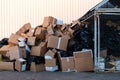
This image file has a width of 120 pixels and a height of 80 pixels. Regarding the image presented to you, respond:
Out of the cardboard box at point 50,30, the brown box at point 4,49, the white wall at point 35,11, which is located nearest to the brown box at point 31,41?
the cardboard box at point 50,30

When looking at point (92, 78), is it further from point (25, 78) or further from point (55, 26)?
point (55, 26)

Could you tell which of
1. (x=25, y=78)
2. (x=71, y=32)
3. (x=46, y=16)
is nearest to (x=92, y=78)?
(x=25, y=78)

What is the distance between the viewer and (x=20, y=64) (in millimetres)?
14477

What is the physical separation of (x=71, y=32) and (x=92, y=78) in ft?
11.4

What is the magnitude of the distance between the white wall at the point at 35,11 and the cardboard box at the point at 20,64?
3370 millimetres

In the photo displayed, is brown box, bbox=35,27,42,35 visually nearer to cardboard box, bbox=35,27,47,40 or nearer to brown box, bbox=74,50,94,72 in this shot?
cardboard box, bbox=35,27,47,40

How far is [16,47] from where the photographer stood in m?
14.8

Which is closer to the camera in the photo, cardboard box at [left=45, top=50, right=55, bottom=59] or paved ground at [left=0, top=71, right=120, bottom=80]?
paved ground at [left=0, top=71, right=120, bottom=80]

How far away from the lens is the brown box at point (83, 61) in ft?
46.9

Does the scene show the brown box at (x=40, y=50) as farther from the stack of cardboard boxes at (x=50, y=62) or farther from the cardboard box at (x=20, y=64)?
the cardboard box at (x=20, y=64)

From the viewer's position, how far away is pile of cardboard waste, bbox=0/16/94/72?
14445 millimetres

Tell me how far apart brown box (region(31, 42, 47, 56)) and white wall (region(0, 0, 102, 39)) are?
2.72 metres

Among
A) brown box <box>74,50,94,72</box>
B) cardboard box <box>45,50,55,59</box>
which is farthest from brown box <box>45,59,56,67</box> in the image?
brown box <box>74,50,94,72</box>

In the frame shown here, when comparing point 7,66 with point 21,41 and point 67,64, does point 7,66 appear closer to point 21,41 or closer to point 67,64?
point 21,41
